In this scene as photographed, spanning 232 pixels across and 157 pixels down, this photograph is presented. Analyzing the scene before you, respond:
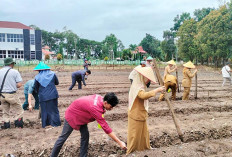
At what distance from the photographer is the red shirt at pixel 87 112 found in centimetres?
284

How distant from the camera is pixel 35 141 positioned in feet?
14.4

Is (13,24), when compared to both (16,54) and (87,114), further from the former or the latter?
(87,114)

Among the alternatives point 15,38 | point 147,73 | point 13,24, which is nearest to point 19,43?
point 15,38

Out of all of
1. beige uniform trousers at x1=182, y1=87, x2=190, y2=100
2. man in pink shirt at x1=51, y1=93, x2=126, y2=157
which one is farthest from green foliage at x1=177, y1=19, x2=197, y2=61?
man in pink shirt at x1=51, y1=93, x2=126, y2=157

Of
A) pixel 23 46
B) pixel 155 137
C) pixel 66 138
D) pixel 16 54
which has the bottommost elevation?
pixel 155 137

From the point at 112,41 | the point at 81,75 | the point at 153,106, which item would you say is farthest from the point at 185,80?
the point at 112,41

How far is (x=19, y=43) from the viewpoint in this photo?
31.1m

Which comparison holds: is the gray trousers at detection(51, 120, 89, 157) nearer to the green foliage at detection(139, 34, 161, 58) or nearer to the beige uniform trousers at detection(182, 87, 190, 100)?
the beige uniform trousers at detection(182, 87, 190, 100)

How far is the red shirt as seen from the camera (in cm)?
284

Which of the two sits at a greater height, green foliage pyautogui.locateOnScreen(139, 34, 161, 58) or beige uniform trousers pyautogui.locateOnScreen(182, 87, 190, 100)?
green foliage pyautogui.locateOnScreen(139, 34, 161, 58)

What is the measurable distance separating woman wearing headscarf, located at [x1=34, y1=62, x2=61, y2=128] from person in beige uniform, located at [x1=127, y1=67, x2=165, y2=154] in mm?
2220

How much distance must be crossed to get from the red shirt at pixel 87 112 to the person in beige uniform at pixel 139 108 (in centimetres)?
62

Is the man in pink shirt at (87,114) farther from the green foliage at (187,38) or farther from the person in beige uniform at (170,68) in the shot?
the green foliage at (187,38)

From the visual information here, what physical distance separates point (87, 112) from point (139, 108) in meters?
0.87
